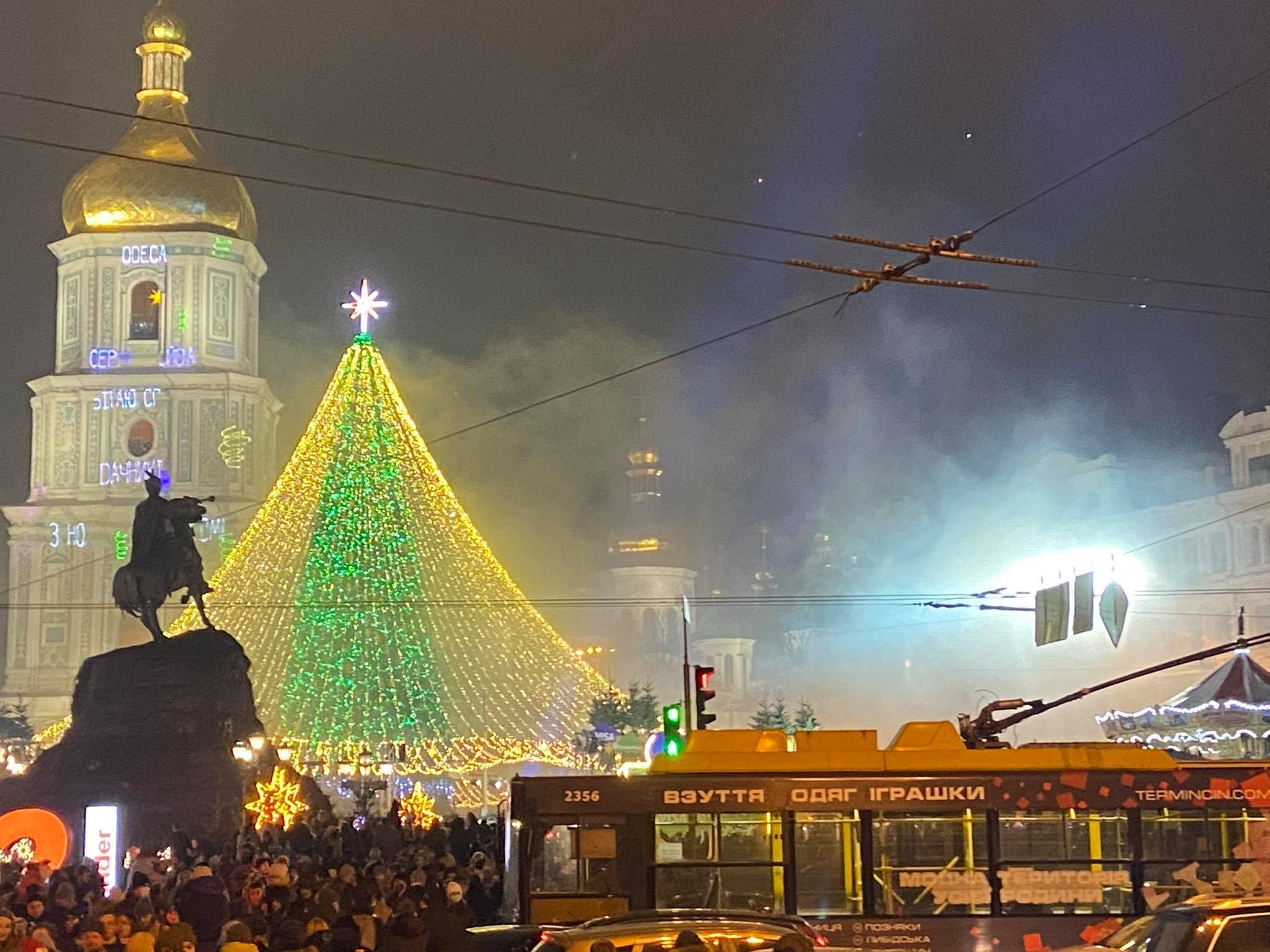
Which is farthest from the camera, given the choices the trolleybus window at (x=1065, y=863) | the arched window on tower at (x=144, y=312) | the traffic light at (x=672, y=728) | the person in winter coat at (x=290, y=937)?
the arched window on tower at (x=144, y=312)

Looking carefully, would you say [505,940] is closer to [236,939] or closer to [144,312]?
[236,939]

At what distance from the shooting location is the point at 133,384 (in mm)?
82562

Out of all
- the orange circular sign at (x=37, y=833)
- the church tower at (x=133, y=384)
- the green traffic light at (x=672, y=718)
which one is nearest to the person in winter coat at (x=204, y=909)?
the green traffic light at (x=672, y=718)

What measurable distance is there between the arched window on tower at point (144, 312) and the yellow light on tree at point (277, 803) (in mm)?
54941

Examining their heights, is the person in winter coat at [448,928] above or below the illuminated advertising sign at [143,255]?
below

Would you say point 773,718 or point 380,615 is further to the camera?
point 773,718

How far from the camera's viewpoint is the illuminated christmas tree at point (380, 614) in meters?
47.8

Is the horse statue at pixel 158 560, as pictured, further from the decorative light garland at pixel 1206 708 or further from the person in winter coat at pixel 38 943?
the person in winter coat at pixel 38 943

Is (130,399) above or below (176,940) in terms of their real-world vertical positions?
above

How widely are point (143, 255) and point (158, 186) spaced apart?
9.89 feet

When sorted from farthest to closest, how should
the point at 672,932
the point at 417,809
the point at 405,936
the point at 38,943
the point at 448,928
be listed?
the point at 417,809 < the point at 448,928 < the point at 405,936 < the point at 38,943 < the point at 672,932

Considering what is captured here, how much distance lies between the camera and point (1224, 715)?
3275 cm

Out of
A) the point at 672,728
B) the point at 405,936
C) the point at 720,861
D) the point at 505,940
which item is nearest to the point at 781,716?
the point at 672,728

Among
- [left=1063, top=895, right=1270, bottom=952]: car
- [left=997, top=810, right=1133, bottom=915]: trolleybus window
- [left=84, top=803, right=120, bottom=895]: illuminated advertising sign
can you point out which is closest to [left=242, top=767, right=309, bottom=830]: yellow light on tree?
[left=84, top=803, right=120, bottom=895]: illuminated advertising sign
